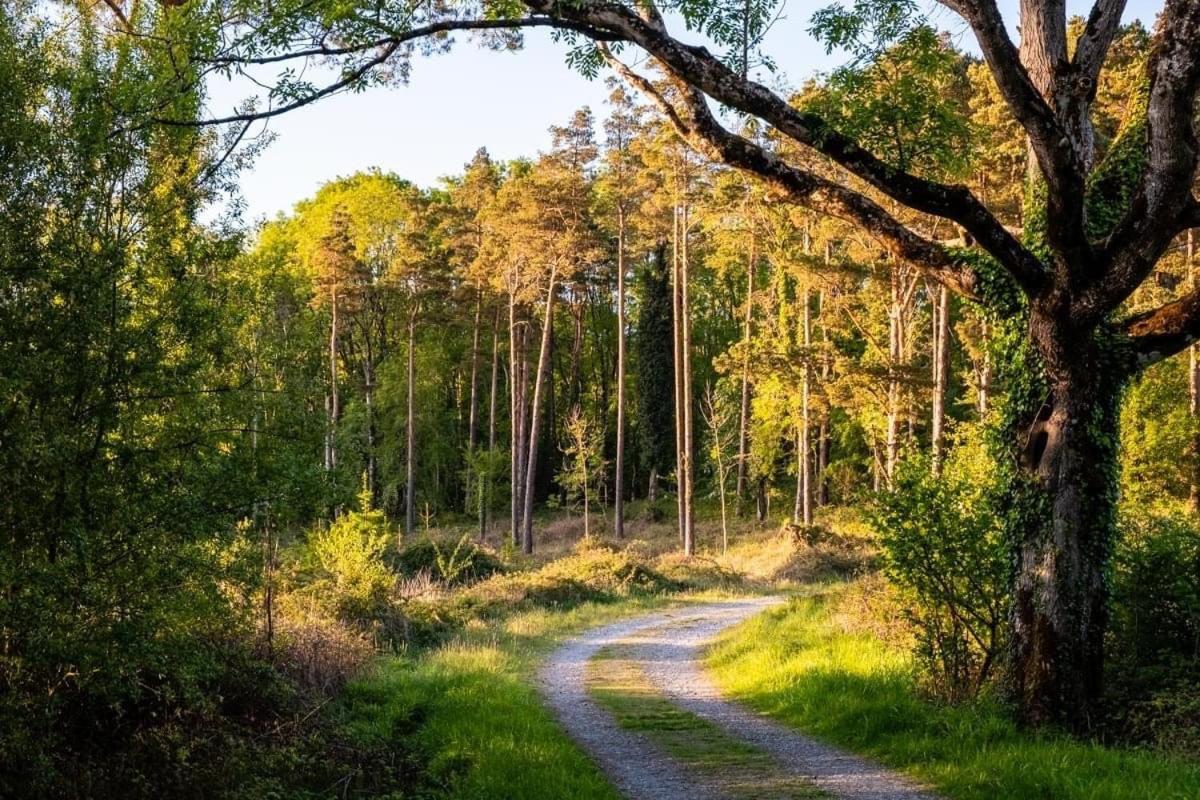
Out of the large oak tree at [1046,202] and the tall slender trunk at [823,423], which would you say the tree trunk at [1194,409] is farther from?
the large oak tree at [1046,202]

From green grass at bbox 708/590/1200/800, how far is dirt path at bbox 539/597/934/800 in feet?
0.98

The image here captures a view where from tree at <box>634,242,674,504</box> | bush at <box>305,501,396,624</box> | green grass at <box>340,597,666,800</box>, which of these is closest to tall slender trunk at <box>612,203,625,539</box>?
tree at <box>634,242,674,504</box>

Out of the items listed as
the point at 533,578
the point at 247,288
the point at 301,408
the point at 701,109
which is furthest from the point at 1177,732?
the point at 533,578

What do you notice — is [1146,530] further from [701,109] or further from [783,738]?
[701,109]

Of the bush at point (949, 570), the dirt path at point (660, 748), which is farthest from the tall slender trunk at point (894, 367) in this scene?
the bush at point (949, 570)

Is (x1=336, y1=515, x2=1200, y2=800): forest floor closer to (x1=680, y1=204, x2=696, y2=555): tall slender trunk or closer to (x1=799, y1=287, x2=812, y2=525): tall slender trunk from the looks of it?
(x1=799, y1=287, x2=812, y2=525): tall slender trunk

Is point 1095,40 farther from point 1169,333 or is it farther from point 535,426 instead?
point 535,426

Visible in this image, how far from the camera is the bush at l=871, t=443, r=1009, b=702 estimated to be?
862 cm

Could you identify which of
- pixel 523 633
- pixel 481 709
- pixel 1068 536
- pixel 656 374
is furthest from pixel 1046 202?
pixel 656 374

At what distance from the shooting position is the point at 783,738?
8.40 meters

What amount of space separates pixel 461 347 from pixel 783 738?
4453 centimetres

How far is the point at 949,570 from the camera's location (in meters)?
8.69

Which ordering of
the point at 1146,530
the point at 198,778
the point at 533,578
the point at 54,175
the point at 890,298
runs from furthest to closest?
the point at 890,298 → the point at 533,578 → the point at 1146,530 → the point at 198,778 → the point at 54,175

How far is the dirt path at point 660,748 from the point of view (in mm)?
6809
